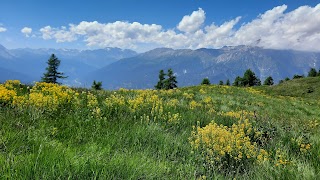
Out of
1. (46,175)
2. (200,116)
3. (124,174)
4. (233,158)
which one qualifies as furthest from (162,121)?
(46,175)

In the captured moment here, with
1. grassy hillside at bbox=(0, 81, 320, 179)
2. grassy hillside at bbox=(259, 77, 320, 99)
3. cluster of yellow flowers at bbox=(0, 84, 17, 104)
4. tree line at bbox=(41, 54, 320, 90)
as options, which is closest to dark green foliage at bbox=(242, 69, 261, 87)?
tree line at bbox=(41, 54, 320, 90)

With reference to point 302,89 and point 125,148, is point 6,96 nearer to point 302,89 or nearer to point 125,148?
point 125,148

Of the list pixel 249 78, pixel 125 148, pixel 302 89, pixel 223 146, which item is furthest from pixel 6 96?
pixel 249 78

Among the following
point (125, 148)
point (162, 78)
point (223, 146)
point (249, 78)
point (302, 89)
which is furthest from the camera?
point (249, 78)

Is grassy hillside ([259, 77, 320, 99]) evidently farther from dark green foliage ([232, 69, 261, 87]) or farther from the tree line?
dark green foliage ([232, 69, 261, 87])

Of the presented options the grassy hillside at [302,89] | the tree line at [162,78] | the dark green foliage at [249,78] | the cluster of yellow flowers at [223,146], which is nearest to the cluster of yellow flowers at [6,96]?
the cluster of yellow flowers at [223,146]

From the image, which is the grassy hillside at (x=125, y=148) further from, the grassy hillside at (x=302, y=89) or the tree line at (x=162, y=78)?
the tree line at (x=162, y=78)

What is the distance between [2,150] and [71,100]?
4525 millimetres

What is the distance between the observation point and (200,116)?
9.04m

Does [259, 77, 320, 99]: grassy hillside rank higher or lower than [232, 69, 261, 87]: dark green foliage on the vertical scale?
lower

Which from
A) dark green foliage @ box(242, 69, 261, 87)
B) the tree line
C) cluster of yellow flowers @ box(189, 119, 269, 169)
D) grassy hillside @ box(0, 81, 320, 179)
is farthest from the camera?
dark green foliage @ box(242, 69, 261, 87)

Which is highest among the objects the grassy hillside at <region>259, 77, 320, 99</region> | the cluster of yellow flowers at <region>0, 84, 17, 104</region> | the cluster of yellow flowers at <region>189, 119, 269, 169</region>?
the grassy hillside at <region>259, 77, 320, 99</region>

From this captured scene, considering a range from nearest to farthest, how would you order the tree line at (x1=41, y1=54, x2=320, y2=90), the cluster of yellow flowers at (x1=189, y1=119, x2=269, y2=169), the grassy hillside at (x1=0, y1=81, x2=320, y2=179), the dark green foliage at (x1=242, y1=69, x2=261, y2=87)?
1. the grassy hillside at (x1=0, y1=81, x2=320, y2=179)
2. the cluster of yellow flowers at (x1=189, y1=119, x2=269, y2=169)
3. the tree line at (x1=41, y1=54, x2=320, y2=90)
4. the dark green foliage at (x1=242, y1=69, x2=261, y2=87)

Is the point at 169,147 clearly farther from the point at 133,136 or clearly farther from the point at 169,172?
the point at 169,172
